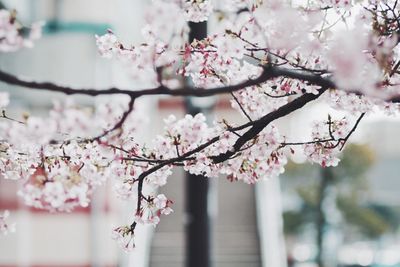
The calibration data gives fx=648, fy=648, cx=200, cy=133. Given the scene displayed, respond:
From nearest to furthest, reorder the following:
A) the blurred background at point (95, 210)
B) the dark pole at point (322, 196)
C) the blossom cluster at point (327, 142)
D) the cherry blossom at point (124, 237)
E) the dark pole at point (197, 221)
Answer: the cherry blossom at point (124, 237)
the blossom cluster at point (327, 142)
the dark pole at point (197, 221)
the blurred background at point (95, 210)
the dark pole at point (322, 196)

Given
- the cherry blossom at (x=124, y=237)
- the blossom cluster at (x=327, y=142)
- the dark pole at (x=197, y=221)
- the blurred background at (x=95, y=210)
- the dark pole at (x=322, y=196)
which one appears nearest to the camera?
the cherry blossom at (x=124, y=237)

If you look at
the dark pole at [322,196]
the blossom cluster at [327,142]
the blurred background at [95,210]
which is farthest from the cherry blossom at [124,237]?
the dark pole at [322,196]

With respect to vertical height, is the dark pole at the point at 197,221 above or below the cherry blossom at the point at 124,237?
above

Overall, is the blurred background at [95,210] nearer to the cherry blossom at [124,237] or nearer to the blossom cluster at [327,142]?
the blossom cluster at [327,142]

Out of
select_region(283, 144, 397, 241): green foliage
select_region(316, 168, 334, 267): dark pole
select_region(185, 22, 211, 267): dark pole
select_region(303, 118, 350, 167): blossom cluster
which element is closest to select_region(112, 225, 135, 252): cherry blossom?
select_region(303, 118, 350, 167): blossom cluster

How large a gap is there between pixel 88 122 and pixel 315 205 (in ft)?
42.0

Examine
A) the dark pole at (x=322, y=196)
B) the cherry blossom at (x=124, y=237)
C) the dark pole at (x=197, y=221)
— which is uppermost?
the dark pole at (x=322, y=196)

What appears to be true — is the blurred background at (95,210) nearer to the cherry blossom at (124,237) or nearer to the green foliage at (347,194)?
the green foliage at (347,194)

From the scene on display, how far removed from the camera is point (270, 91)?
3002 mm

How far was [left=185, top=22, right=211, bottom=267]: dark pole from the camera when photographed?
211 inches

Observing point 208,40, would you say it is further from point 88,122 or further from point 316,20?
point 88,122

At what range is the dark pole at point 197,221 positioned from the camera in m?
5.36

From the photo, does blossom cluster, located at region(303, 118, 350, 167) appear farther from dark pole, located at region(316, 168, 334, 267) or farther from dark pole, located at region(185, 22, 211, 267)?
dark pole, located at region(316, 168, 334, 267)

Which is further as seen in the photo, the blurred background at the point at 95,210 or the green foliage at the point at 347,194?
the green foliage at the point at 347,194
